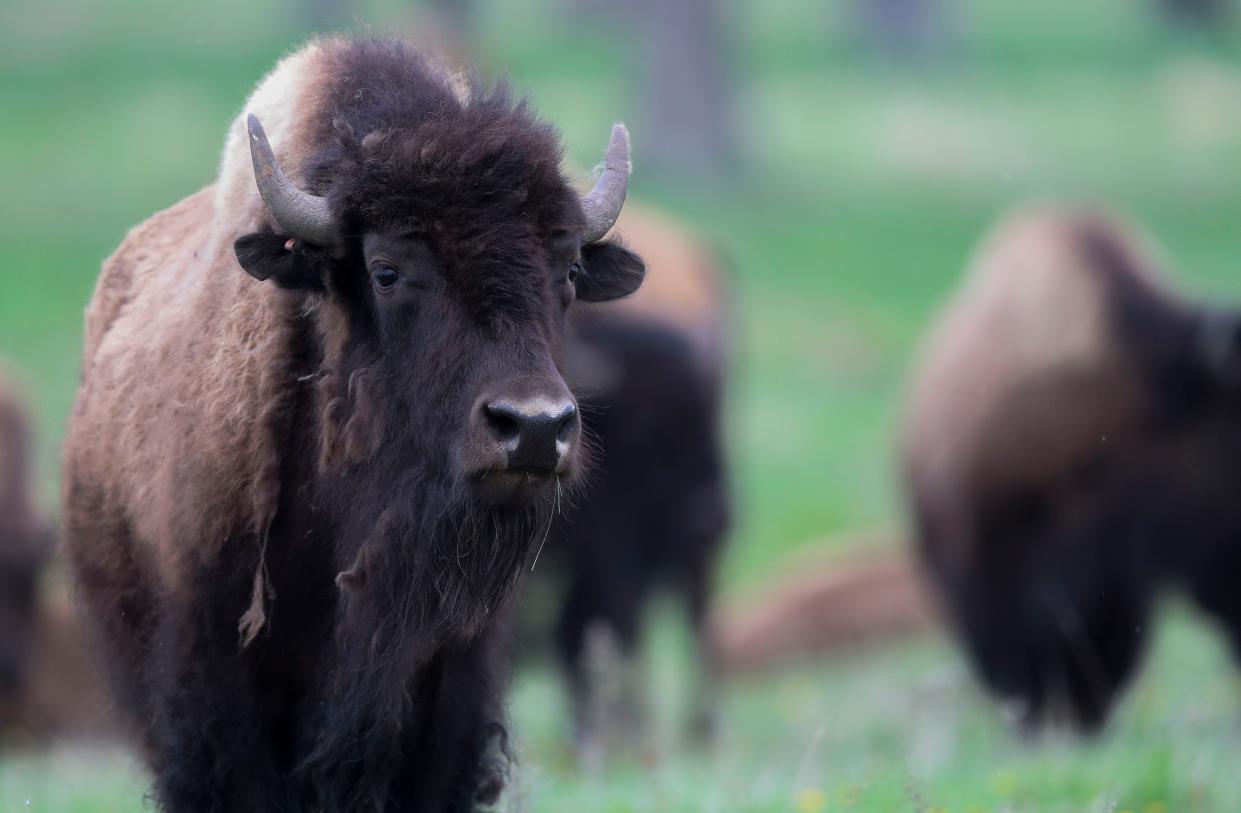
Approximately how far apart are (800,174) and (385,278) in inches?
1107

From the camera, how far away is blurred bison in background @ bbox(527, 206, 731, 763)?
10.9m

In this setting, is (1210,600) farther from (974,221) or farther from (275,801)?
(974,221)

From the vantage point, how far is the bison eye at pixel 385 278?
4551mm

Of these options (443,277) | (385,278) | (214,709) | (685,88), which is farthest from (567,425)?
(685,88)

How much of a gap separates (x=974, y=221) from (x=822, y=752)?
2184 centimetres

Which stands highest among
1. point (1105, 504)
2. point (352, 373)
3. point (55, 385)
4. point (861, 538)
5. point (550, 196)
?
point (550, 196)

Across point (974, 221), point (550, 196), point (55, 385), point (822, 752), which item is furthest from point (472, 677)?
point (974, 221)

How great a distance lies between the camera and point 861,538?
19078 mm

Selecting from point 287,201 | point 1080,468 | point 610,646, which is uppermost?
point 287,201

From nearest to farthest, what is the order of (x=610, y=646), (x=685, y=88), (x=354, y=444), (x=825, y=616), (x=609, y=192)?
(x=354, y=444) → (x=609, y=192) → (x=610, y=646) → (x=825, y=616) → (x=685, y=88)

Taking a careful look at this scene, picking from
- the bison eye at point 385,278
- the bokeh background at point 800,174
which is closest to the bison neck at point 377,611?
the bison eye at point 385,278

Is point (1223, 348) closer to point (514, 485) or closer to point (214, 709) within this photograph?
point (514, 485)

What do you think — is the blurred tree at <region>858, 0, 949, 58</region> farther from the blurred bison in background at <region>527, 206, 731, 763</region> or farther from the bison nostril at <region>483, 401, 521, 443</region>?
the bison nostril at <region>483, 401, 521, 443</region>

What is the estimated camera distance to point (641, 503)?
37.1 feet
